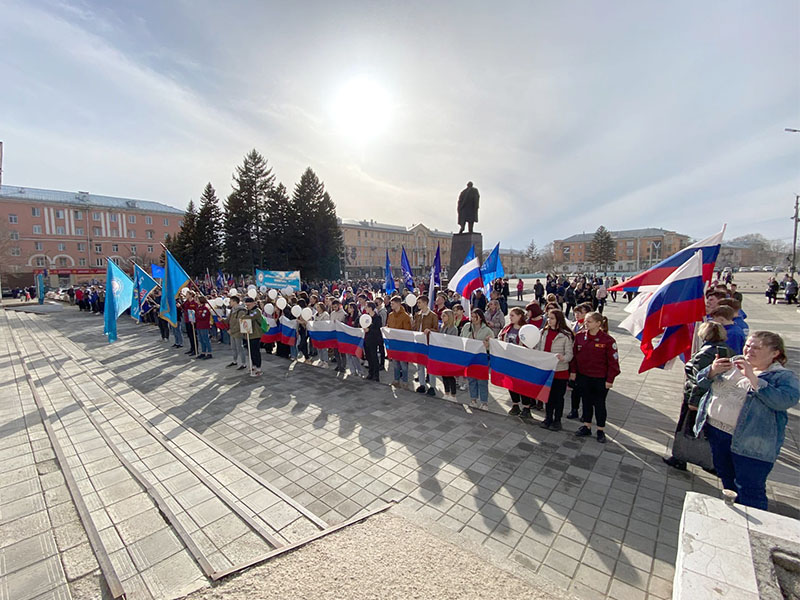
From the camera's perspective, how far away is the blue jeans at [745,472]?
3.26 metres

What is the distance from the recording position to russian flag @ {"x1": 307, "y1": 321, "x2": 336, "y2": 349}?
955cm

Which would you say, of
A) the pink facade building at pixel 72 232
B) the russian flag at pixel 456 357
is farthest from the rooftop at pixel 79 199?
the russian flag at pixel 456 357

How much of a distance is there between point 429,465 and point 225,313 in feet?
36.6

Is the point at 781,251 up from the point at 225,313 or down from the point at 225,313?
up

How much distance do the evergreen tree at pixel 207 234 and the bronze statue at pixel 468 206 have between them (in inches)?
1442

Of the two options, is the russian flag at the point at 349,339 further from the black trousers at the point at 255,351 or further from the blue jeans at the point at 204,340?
the blue jeans at the point at 204,340

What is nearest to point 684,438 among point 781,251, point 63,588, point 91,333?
point 63,588

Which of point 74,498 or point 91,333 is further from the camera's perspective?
point 91,333

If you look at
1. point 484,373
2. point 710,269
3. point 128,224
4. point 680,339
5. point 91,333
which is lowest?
point 91,333

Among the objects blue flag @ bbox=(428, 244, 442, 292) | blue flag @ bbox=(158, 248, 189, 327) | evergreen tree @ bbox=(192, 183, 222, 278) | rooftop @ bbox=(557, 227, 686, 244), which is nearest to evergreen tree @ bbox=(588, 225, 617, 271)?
rooftop @ bbox=(557, 227, 686, 244)

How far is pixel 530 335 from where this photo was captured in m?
5.85

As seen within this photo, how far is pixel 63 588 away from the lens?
2.93m

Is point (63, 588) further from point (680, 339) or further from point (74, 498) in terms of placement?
point (680, 339)

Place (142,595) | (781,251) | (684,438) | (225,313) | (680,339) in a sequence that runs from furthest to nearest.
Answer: (781,251) → (225,313) → (680,339) → (684,438) → (142,595)
